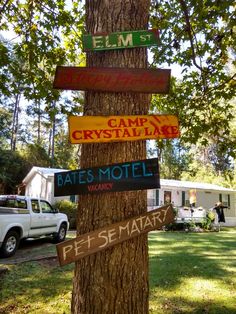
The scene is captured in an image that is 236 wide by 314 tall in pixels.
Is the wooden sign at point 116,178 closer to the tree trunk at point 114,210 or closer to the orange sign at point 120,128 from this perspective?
the tree trunk at point 114,210

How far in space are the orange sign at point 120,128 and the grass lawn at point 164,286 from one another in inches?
142

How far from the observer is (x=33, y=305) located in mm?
5539

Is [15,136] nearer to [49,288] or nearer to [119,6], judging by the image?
[49,288]

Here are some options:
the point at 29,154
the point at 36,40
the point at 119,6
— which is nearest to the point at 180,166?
the point at 29,154

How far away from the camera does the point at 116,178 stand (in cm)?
245

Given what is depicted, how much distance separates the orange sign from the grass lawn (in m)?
3.61

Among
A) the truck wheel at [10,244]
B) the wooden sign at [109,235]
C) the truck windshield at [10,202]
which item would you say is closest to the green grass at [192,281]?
the wooden sign at [109,235]

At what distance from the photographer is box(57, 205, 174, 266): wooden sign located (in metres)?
2.34

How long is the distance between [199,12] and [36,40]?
10.6 feet

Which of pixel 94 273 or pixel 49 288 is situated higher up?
pixel 94 273

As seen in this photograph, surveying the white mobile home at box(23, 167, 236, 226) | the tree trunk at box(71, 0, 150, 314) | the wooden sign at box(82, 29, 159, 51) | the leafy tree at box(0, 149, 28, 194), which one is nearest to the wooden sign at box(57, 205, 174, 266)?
the tree trunk at box(71, 0, 150, 314)

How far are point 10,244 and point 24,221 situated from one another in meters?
1.08

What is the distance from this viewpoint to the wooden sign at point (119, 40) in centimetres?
264

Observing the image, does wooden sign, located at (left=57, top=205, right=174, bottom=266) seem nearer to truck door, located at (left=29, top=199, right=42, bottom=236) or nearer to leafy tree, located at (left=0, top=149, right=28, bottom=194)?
truck door, located at (left=29, top=199, right=42, bottom=236)
